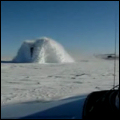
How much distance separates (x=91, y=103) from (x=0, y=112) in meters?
0.92

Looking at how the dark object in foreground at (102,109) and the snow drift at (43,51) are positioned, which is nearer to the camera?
the dark object in foreground at (102,109)

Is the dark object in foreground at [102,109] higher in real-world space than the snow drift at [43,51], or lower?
lower

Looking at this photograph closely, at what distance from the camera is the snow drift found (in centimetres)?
2567

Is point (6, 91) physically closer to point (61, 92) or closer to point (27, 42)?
point (61, 92)

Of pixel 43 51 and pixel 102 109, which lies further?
pixel 43 51

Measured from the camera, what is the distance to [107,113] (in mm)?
1900

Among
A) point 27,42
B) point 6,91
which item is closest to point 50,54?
point 27,42

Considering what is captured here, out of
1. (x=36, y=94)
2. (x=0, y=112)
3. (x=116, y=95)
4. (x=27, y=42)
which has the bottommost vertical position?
(x=36, y=94)

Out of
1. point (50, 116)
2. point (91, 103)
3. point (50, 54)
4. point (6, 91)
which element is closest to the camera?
point (50, 116)

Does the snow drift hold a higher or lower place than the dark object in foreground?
higher

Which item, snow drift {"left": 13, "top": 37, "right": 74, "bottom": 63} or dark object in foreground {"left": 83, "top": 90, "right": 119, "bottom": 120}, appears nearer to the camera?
dark object in foreground {"left": 83, "top": 90, "right": 119, "bottom": 120}

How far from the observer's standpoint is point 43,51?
26.1 metres

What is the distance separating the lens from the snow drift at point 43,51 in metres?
25.7

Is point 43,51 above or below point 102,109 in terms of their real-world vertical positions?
above
